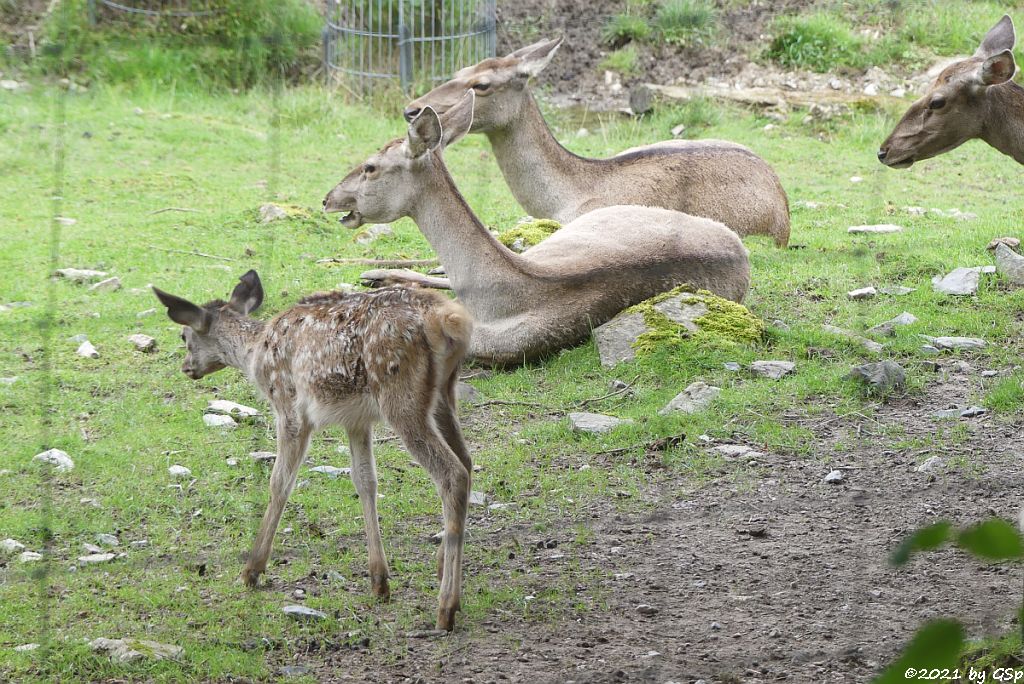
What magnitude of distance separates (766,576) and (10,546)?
97.9 inches

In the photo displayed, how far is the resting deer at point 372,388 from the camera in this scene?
3723mm

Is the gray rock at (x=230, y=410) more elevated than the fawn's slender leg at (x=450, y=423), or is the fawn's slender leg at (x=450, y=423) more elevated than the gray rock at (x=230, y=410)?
the fawn's slender leg at (x=450, y=423)

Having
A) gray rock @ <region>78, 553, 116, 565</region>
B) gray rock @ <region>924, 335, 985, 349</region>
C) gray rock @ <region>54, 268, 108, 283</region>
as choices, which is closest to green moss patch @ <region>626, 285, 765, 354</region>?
gray rock @ <region>924, 335, 985, 349</region>

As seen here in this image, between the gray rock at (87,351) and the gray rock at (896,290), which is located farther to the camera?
the gray rock at (896,290)

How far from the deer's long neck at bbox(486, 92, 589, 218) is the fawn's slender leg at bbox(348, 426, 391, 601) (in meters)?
4.13

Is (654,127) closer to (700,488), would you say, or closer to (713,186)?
(713,186)

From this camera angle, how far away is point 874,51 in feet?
41.8

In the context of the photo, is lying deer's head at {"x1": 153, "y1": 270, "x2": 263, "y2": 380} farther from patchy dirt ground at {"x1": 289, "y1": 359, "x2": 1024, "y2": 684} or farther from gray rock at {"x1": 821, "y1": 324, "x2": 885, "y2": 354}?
gray rock at {"x1": 821, "y1": 324, "x2": 885, "y2": 354}

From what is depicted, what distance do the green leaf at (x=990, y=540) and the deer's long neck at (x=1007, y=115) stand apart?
6.01m

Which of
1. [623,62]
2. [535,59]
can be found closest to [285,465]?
[535,59]

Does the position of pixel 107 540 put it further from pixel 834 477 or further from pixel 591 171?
pixel 591 171

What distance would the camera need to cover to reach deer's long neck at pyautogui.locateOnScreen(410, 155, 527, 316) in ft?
20.1

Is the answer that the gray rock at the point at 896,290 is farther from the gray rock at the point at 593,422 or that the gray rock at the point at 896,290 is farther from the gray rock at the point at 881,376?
the gray rock at the point at 593,422

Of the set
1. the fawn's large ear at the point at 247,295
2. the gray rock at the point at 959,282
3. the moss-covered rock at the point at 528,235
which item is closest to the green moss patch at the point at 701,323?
the gray rock at the point at 959,282
